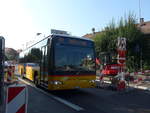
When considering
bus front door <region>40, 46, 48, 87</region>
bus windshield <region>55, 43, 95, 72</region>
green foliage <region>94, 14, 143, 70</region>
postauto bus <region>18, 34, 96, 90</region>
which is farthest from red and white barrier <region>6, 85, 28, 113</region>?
green foliage <region>94, 14, 143, 70</region>

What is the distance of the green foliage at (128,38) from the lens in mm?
27219

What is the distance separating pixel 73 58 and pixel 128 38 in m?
18.9

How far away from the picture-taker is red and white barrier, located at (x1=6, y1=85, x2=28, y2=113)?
3492 millimetres

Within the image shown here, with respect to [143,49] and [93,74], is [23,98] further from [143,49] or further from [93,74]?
[143,49]

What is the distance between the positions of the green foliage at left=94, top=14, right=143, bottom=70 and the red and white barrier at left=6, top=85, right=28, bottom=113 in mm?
24363

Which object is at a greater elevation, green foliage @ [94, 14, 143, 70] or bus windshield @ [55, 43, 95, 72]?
green foliage @ [94, 14, 143, 70]

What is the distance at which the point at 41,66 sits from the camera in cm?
1134

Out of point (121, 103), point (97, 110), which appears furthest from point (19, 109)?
point (121, 103)

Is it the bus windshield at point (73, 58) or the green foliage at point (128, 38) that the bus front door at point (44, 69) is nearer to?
the bus windshield at point (73, 58)

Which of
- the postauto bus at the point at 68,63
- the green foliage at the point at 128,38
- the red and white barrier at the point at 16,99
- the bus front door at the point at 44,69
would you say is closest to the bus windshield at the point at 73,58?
the postauto bus at the point at 68,63

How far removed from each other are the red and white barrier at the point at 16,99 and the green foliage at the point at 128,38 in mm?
24363

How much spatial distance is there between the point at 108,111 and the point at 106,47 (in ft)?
77.8

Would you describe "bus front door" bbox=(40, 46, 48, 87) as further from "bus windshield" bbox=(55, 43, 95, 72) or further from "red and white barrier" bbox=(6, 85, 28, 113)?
"red and white barrier" bbox=(6, 85, 28, 113)

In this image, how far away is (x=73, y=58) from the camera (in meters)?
9.96
